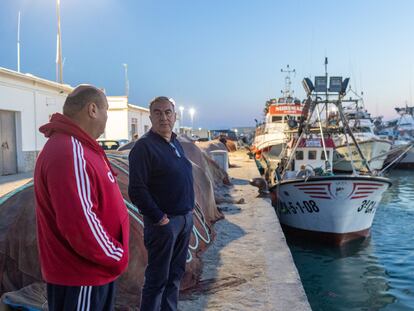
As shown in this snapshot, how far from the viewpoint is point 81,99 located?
2.30 meters

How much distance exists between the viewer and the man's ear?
90.7 inches

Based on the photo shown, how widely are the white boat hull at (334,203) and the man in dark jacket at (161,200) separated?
22.2 ft

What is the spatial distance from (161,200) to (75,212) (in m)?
1.50

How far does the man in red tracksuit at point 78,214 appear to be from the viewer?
6.66ft

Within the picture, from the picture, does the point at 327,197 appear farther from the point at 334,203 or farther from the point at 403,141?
the point at 403,141

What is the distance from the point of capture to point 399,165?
30.5 metres

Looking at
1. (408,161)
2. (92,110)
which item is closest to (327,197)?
(92,110)

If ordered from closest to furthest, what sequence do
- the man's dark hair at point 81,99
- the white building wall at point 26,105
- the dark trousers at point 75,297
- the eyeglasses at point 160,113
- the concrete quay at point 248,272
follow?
the dark trousers at point 75,297
the man's dark hair at point 81,99
the eyeglasses at point 160,113
the concrete quay at point 248,272
the white building wall at point 26,105

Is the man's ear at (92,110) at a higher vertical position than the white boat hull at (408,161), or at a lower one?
higher

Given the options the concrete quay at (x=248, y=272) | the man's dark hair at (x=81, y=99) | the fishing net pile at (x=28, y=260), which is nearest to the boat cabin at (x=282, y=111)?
the concrete quay at (x=248, y=272)

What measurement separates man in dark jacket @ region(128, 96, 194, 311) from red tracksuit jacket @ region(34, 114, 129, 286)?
3.57 feet

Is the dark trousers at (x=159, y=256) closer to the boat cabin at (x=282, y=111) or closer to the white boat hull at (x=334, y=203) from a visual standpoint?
the white boat hull at (x=334, y=203)

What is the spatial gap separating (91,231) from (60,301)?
43cm

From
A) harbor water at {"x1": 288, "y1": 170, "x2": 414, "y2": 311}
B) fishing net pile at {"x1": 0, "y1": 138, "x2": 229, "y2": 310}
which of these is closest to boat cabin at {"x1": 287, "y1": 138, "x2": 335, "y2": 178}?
harbor water at {"x1": 288, "y1": 170, "x2": 414, "y2": 311}
